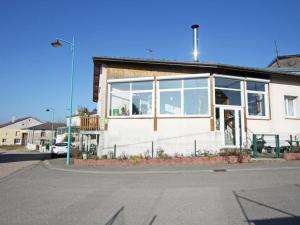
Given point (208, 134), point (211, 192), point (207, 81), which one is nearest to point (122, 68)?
point (207, 81)

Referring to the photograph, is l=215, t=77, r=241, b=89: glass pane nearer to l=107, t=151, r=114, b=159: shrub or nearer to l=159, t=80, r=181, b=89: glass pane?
l=159, t=80, r=181, b=89: glass pane

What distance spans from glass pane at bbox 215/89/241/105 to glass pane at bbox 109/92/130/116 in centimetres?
549

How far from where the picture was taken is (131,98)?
17938 mm

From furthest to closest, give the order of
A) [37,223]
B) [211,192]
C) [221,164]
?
[221,164]
[211,192]
[37,223]

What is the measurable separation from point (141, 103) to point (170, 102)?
1808mm

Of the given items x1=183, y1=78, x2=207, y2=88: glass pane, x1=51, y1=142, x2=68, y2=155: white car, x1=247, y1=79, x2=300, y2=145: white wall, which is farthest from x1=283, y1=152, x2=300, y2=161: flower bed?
x1=51, y1=142, x2=68, y2=155: white car

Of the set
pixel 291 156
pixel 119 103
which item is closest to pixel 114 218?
pixel 291 156

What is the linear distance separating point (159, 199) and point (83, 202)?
1.97m

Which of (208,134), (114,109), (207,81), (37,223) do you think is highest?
(207,81)

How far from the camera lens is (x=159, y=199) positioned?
7.58 m

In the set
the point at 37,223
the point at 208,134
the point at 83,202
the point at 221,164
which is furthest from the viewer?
the point at 208,134

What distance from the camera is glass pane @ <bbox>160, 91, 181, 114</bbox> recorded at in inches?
674

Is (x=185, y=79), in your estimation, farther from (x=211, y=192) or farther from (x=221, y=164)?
(x=211, y=192)

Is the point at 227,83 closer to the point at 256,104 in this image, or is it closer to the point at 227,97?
the point at 227,97
